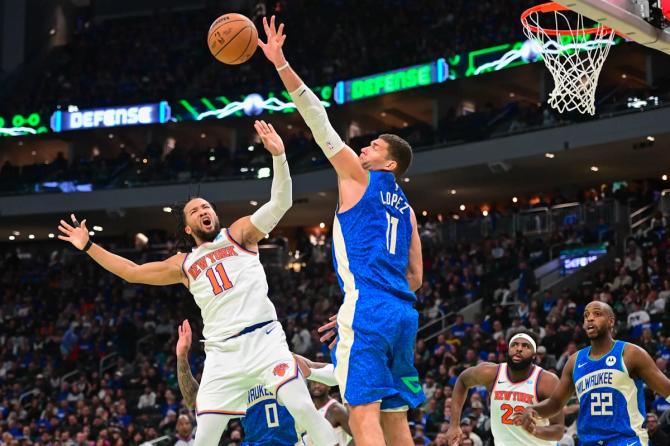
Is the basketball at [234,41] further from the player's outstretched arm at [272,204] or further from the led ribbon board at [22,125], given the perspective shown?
the led ribbon board at [22,125]

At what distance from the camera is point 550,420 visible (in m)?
9.09

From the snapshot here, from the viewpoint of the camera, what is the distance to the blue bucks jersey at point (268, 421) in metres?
7.62

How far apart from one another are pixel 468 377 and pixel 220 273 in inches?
127

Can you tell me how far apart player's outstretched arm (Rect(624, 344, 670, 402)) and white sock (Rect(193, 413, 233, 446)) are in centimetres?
327

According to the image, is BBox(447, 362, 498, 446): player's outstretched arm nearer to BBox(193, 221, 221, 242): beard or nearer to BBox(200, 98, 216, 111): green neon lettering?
BBox(193, 221, 221, 242): beard

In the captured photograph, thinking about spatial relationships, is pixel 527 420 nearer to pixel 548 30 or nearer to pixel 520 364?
pixel 520 364

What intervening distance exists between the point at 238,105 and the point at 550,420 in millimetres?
27989

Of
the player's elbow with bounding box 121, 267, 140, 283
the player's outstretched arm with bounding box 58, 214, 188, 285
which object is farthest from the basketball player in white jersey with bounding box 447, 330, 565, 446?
the player's elbow with bounding box 121, 267, 140, 283

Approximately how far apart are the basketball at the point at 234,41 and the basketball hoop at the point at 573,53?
3.90 m

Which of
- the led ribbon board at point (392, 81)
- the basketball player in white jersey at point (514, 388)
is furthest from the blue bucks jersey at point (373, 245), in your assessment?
the led ribbon board at point (392, 81)

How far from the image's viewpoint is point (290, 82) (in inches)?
225

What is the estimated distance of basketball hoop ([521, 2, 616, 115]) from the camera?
1095 cm

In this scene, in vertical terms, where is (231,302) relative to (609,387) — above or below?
above

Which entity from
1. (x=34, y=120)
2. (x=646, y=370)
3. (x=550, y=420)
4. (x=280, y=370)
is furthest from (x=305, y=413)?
(x=34, y=120)
